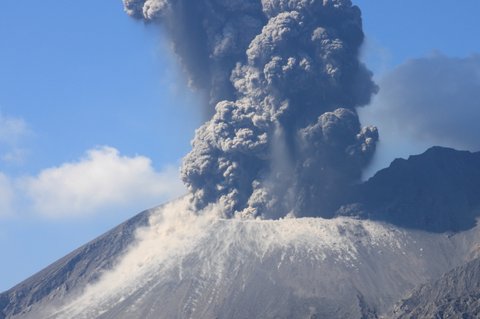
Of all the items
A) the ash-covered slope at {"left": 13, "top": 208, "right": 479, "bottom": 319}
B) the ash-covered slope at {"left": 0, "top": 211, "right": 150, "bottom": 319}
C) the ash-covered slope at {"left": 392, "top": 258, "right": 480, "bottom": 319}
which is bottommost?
the ash-covered slope at {"left": 392, "top": 258, "right": 480, "bottom": 319}

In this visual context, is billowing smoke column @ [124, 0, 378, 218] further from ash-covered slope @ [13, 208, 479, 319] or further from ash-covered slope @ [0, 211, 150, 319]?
ash-covered slope @ [0, 211, 150, 319]

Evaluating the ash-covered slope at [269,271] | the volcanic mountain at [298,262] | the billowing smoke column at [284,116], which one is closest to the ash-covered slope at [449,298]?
the volcanic mountain at [298,262]

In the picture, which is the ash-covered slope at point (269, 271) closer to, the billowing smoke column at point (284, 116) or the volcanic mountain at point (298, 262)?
the volcanic mountain at point (298, 262)

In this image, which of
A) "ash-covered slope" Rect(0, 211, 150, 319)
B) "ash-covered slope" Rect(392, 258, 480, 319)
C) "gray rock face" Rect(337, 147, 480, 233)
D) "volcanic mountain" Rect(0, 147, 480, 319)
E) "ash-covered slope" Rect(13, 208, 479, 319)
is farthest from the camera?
"ash-covered slope" Rect(0, 211, 150, 319)

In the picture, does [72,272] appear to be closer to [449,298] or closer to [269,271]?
[269,271]

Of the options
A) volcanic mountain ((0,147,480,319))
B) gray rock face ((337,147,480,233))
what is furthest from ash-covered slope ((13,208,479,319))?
gray rock face ((337,147,480,233))
